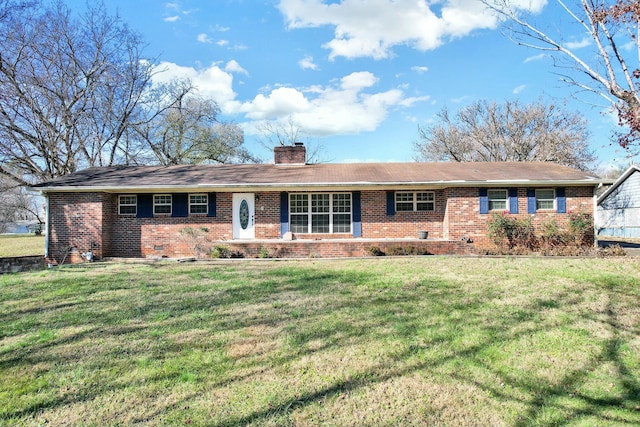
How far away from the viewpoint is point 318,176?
14.5 metres

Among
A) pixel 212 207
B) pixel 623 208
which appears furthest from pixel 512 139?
pixel 212 207

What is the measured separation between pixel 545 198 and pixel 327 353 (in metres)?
12.6

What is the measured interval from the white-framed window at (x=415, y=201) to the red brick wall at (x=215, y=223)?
7.5 inches

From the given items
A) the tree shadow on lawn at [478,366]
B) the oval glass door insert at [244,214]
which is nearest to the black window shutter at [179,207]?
the oval glass door insert at [244,214]

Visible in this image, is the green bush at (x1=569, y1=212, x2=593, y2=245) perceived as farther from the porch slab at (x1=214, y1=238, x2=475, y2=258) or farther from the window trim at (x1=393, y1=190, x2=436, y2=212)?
the window trim at (x1=393, y1=190, x2=436, y2=212)

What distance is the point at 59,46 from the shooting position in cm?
2044

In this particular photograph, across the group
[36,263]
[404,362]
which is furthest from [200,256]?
[404,362]

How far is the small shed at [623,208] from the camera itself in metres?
24.8

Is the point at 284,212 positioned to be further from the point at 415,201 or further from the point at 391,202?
the point at 415,201

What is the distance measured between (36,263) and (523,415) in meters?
16.0

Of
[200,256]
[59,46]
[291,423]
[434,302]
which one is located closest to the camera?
→ [291,423]

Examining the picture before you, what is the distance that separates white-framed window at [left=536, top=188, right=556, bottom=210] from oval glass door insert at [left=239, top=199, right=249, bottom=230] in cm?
1065

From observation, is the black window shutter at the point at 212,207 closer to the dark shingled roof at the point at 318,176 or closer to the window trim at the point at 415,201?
the dark shingled roof at the point at 318,176

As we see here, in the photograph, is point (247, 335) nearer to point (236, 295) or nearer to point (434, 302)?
point (236, 295)
